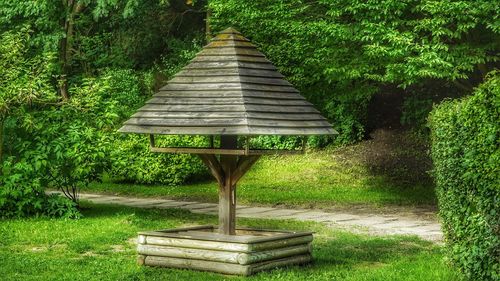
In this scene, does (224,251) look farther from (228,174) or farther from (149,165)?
(149,165)

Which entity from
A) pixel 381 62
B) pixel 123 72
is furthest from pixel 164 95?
pixel 123 72

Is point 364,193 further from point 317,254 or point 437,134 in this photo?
point 437,134

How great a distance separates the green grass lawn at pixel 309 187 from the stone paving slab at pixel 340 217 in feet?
4.24

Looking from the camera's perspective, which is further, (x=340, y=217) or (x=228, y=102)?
(x=340, y=217)

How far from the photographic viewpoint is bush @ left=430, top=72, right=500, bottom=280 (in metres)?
8.91

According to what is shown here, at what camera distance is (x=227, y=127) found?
12.2 m

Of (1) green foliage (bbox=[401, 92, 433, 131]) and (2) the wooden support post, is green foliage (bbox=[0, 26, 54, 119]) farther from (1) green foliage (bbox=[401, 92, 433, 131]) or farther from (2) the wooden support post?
(1) green foliage (bbox=[401, 92, 433, 131])

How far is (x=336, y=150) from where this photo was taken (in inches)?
1169

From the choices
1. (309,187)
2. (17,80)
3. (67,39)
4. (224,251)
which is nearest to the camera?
(224,251)

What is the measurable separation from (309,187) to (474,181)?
15.9 m

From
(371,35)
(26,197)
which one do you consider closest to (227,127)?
(371,35)

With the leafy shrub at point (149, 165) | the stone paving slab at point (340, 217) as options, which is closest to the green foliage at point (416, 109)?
the leafy shrub at point (149, 165)

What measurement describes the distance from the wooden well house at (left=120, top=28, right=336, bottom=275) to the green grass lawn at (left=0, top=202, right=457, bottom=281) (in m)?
0.26

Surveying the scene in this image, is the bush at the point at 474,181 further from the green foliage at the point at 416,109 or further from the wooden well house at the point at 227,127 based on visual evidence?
the green foliage at the point at 416,109
